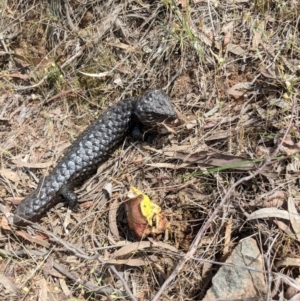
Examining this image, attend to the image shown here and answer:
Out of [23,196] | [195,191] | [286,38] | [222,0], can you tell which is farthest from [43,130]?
[286,38]

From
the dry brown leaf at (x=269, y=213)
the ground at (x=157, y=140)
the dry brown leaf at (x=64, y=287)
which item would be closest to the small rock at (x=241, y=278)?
the ground at (x=157, y=140)

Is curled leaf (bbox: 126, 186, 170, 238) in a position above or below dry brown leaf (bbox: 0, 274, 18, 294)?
above

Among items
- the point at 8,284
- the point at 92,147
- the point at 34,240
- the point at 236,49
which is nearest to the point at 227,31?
the point at 236,49

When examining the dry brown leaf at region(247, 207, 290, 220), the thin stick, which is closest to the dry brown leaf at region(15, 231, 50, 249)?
the thin stick

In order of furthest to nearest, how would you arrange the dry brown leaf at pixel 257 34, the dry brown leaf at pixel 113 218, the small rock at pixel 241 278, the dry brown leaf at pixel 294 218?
the dry brown leaf at pixel 257 34, the dry brown leaf at pixel 113 218, the dry brown leaf at pixel 294 218, the small rock at pixel 241 278

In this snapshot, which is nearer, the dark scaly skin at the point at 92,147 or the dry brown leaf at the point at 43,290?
the dry brown leaf at the point at 43,290

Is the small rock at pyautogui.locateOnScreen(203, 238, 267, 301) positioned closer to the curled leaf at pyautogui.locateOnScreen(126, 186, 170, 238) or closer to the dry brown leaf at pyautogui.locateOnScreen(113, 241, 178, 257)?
the dry brown leaf at pyautogui.locateOnScreen(113, 241, 178, 257)

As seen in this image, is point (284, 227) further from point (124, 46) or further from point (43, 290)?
point (124, 46)

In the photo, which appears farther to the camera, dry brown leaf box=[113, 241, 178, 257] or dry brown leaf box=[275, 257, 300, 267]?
dry brown leaf box=[113, 241, 178, 257]

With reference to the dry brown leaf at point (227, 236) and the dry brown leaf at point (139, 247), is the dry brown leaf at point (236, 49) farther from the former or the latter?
the dry brown leaf at point (139, 247)
